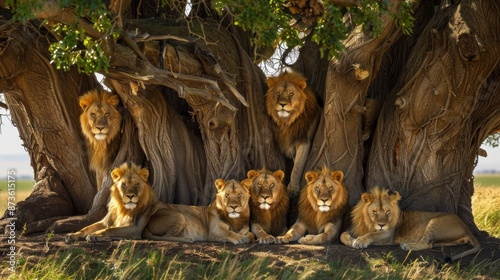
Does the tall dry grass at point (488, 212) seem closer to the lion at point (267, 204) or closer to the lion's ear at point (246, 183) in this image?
the lion at point (267, 204)

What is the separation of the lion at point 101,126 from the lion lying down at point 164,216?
65 cm

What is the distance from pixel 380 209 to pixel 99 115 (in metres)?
2.95

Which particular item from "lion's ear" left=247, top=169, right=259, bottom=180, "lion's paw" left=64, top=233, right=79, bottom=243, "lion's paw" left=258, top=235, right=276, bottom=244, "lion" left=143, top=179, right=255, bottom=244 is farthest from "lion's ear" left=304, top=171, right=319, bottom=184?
"lion's paw" left=64, top=233, right=79, bottom=243

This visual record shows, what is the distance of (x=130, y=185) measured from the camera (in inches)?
361

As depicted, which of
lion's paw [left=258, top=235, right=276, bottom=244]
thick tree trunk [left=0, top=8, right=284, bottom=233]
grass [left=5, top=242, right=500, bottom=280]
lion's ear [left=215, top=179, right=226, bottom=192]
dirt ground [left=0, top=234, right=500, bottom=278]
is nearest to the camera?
grass [left=5, top=242, right=500, bottom=280]

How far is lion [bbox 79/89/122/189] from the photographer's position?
972 cm

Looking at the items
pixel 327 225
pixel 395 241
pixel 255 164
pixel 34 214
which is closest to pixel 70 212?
pixel 34 214

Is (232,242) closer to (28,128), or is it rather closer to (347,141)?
(347,141)

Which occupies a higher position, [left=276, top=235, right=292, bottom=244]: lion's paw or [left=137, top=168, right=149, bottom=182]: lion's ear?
[left=137, top=168, right=149, bottom=182]: lion's ear

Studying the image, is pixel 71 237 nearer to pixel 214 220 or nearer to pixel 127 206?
pixel 127 206

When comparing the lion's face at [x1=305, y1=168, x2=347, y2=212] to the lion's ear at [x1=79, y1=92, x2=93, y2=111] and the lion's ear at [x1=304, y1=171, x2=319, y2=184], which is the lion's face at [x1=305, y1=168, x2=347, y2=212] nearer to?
the lion's ear at [x1=304, y1=171, x2=319, y2=184]

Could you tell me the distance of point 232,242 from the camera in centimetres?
910

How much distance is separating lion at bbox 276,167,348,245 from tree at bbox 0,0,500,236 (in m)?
0.40

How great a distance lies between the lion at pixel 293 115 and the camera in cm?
970
